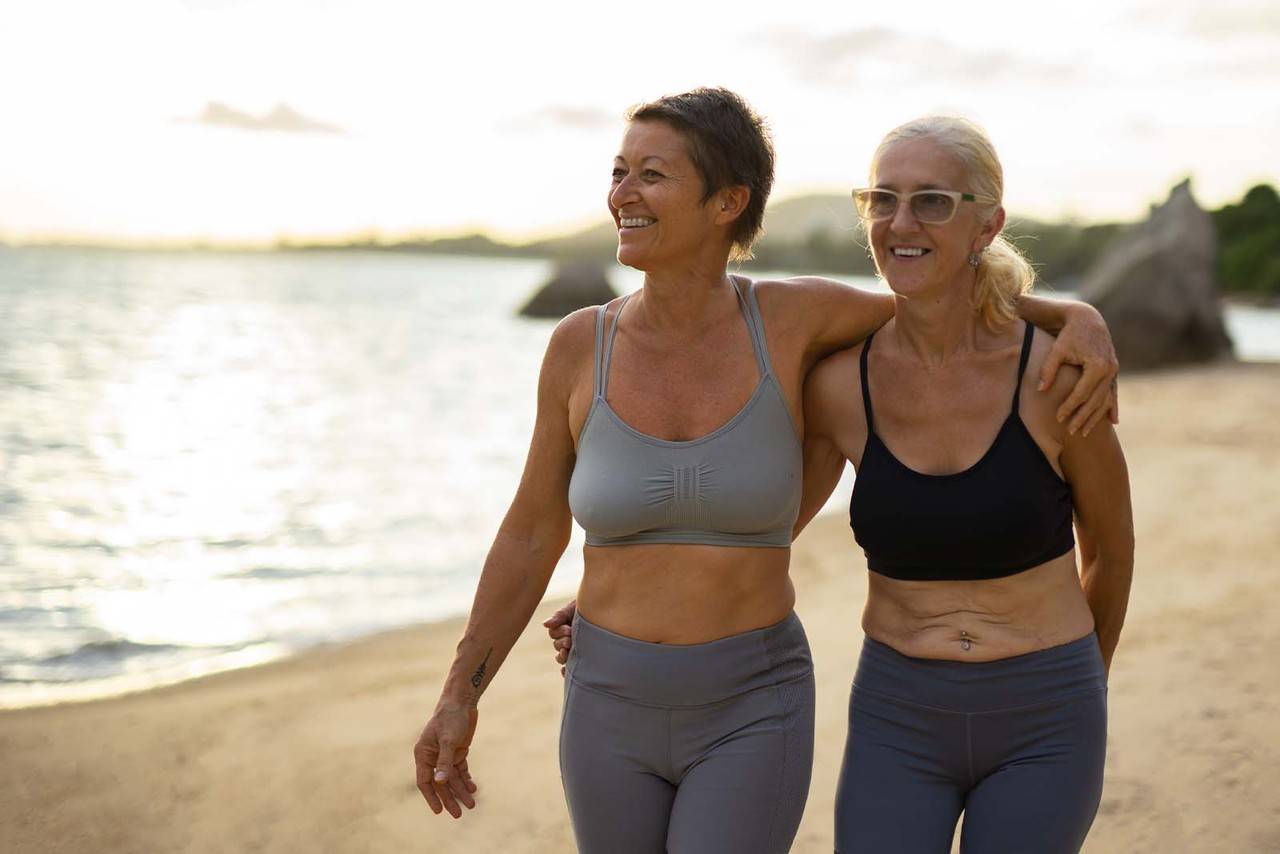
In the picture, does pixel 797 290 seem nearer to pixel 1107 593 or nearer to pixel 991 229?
pixel 991 229

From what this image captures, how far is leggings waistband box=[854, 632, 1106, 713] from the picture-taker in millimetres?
2578

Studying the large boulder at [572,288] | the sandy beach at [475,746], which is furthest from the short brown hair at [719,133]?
the large boulder at [572,288]

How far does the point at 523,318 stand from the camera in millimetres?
46625

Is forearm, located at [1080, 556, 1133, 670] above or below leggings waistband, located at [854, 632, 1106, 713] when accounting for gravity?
above

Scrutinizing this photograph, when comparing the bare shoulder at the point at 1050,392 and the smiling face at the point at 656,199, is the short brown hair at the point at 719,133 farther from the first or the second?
the bare shoulder at the point at 1050,392

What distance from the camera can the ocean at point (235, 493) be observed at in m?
8.15

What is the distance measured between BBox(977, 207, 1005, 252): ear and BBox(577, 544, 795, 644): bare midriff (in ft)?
2.69

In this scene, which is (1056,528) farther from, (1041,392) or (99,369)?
(99,369)

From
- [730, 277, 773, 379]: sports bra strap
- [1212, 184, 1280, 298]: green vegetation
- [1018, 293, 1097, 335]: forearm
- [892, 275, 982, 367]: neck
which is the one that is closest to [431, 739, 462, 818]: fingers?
[730, 277, 773, 379]: sports bra strap

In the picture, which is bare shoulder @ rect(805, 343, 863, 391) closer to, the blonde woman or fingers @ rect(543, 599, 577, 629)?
the blonde woman

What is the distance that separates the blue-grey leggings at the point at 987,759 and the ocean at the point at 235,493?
548 centimetres

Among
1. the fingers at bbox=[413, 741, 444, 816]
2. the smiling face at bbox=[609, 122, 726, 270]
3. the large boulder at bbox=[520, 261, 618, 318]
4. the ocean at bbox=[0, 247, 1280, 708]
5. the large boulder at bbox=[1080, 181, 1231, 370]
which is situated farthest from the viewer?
the large boulder at bbox=[520, 261, 618, 318]

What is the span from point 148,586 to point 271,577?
0.90 m

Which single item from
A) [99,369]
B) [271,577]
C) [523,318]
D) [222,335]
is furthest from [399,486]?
[523,318]
